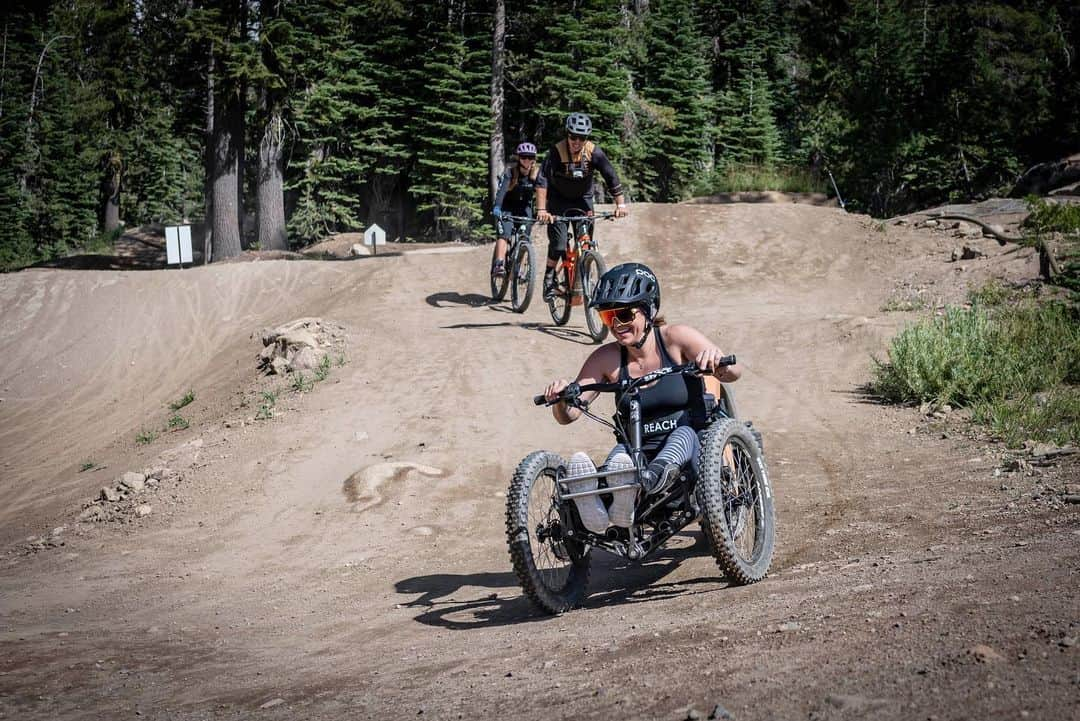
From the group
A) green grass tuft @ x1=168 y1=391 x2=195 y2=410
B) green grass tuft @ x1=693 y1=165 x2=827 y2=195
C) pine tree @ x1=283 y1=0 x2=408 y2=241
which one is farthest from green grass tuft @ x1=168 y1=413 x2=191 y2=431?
pine tree @ x1=283 y1=0 x2=408 y2=241

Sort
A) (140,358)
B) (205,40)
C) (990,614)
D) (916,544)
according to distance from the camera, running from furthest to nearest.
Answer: (205,40), (140,358), (916,544), (990,614)

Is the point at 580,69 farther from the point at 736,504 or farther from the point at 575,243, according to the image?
the point at 736,504

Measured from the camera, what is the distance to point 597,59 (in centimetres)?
3164

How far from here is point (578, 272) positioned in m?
13.1

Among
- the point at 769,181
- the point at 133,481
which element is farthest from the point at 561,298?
the point at 769,181

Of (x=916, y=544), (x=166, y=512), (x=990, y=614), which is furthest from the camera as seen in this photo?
(x=166, y=512)

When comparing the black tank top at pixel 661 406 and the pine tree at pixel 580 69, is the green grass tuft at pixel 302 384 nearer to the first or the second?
the black tank top at pixel 661 406

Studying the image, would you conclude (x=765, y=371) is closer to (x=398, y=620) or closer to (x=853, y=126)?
(x=398, y=620)

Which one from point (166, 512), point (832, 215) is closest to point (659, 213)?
point (832, 215)

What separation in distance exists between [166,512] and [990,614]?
7.40m

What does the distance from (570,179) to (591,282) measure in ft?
4.77

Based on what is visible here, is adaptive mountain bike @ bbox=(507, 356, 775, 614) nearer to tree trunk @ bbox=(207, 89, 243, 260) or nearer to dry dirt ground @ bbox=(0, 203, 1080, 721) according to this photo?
dry dirt ground @ bbox=(0, 203, 1080, 721)

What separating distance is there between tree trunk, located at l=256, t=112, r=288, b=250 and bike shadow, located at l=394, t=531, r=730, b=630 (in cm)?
2187

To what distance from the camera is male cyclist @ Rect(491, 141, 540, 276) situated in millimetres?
14125
